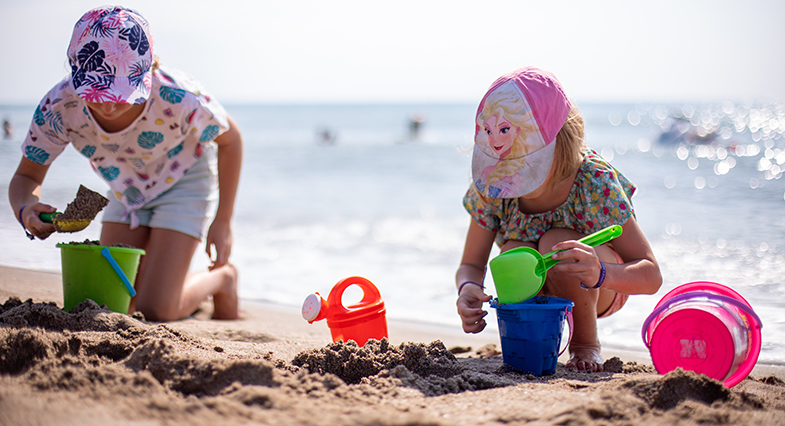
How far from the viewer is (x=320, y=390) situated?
1.51 meters

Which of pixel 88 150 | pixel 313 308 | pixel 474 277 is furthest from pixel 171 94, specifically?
pixel 474 277

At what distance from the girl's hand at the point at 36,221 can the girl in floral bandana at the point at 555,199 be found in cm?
167

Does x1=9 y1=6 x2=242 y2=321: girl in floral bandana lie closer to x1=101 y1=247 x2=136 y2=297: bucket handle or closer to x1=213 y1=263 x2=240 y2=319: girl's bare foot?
x1=213 y1=263 x2=240 y2=319: girl's bare foot

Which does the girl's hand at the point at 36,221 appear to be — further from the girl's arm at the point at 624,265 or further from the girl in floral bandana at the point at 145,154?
the girl's arm at the point at 624,265

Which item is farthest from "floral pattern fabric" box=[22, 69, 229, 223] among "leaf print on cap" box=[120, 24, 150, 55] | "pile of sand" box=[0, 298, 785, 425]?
"pile of sand" box=[0, 298, 785, 425]

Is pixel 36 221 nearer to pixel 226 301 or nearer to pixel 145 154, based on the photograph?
pixel 145 154

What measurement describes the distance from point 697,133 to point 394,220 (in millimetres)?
10958

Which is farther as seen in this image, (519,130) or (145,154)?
(145,154)

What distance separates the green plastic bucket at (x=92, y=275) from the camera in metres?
2.31

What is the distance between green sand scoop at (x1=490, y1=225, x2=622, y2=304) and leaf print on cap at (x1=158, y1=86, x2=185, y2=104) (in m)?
1.79

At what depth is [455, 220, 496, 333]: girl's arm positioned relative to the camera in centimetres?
197

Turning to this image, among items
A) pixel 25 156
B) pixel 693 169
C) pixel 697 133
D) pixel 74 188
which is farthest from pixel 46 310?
pixel 697 133

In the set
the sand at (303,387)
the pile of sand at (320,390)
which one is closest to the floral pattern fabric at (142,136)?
the sand at (303,387)

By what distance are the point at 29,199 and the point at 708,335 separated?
2675 mm
